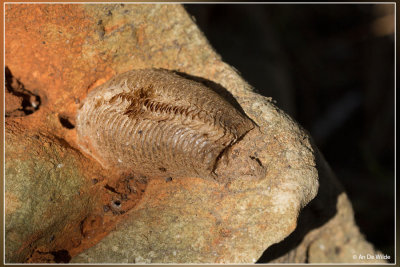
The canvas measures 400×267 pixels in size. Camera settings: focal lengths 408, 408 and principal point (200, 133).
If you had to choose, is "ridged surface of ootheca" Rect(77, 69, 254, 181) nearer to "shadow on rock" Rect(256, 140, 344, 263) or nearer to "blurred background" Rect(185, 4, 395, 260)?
"shadow on rock" Rect(256, 140, 344, 263)

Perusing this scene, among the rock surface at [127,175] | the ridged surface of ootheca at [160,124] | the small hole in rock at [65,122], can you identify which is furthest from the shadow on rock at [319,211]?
the small hole in rock at [65,122]

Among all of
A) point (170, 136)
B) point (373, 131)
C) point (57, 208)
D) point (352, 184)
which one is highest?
point (170, 136)

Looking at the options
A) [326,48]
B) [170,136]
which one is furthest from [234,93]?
[326,48]

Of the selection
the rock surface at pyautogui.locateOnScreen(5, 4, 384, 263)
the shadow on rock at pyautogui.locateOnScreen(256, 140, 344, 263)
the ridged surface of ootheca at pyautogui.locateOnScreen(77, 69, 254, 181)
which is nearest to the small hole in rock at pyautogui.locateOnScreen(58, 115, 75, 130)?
the rock surface at pyautogui.locateOnScreen(5, 4, 384, 263)

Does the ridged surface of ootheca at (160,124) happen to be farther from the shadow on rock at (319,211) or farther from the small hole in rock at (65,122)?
the shadow on rock at (319,211)

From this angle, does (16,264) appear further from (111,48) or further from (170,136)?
(111,48)
